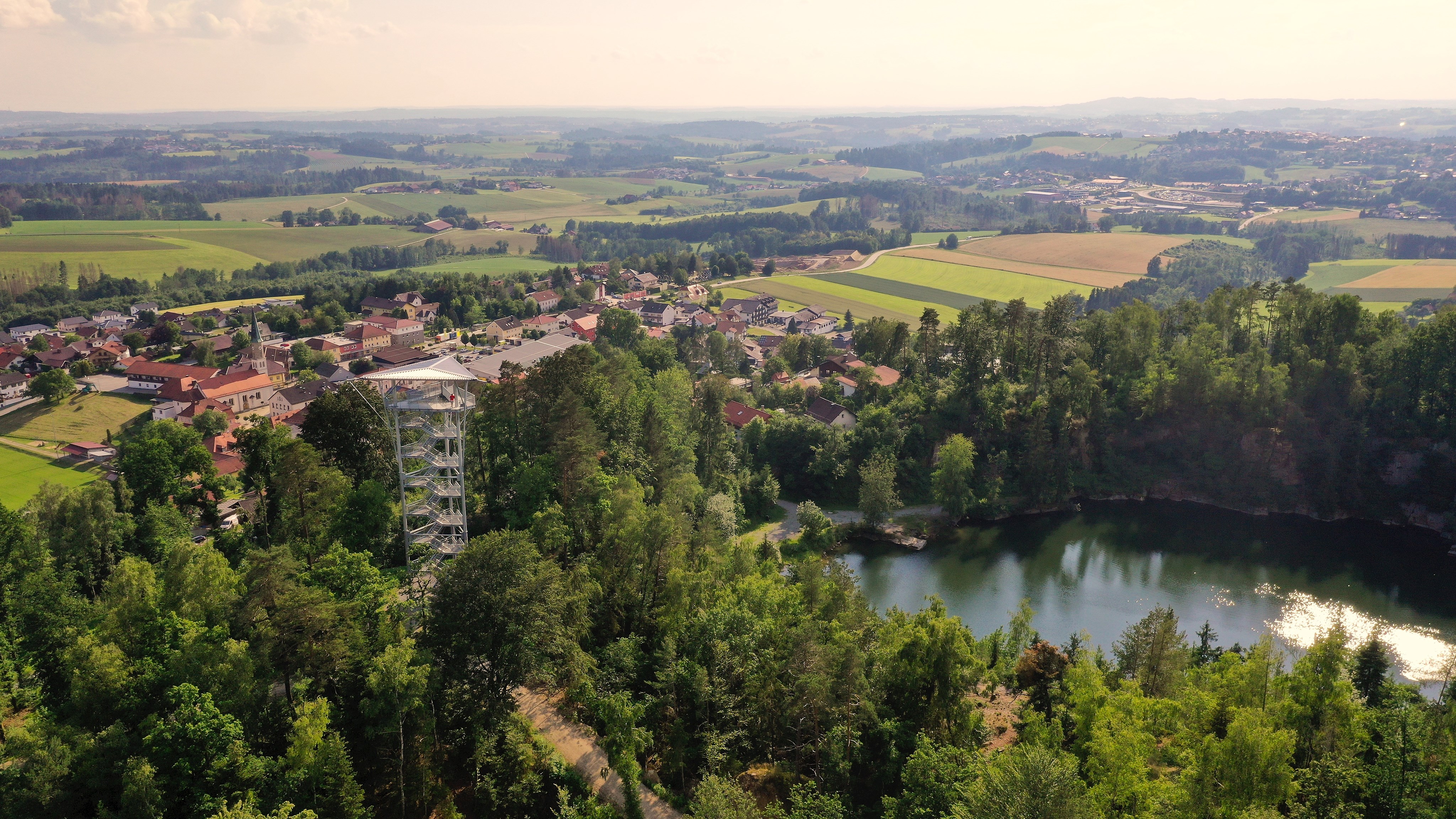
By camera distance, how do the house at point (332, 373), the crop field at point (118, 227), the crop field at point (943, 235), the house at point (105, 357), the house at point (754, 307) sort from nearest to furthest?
the house at point (332, 373)
the house at point (105, 357)
the house at point (754, 307)
the crop field at point (118, 227)
the crop field at point (943, 235)

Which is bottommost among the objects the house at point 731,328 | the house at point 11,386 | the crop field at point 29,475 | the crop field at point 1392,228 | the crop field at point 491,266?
the crop field at point 29,475

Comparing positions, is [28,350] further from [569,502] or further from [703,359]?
[569,502]

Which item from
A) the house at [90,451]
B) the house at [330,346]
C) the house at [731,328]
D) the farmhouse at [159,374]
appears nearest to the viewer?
the house at [90,451]

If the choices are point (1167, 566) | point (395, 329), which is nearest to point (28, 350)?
point (395, 329)

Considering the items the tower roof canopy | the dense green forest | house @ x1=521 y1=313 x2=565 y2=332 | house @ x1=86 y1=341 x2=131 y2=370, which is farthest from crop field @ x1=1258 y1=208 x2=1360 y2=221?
house @ x1=86 y1=341 x2=131 y2=370

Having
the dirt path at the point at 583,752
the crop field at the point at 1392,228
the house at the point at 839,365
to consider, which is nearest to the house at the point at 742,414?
the house at the point at 839,365

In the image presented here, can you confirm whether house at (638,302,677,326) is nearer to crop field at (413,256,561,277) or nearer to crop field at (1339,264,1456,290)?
crop field at (413,256,561,277)

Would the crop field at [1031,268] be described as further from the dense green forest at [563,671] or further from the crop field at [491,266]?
the dense green forest at [563,671]
